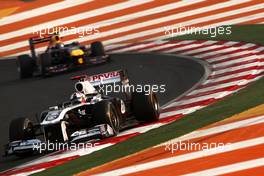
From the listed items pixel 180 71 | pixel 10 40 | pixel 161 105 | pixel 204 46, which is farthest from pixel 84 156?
pixel 10 40

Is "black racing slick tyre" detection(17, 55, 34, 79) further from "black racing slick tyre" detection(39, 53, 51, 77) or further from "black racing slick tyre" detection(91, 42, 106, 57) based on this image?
"black racing slick tyre" detection(91, 42, 106, 57)

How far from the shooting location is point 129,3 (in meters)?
31.9

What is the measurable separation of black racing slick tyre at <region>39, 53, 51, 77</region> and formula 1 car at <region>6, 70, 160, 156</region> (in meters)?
10.1

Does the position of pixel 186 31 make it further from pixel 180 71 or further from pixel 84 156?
pixel 84 156

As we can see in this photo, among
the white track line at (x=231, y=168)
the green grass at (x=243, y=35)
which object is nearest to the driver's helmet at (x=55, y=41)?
the green grass at (x=243, y=35)

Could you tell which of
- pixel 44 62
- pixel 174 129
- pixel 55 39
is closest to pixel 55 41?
pixel 55 39

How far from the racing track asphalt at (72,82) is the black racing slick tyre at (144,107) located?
2568mm

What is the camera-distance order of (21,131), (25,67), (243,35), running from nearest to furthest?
(21,131) < (25,67) < (243,35)

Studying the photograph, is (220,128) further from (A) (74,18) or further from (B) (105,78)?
(A) (74,18)

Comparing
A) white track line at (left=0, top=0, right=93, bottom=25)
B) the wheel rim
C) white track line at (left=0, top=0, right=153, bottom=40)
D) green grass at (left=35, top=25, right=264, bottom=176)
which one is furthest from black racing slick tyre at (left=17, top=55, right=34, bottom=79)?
the wheel rim

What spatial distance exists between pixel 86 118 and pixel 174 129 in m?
1.68

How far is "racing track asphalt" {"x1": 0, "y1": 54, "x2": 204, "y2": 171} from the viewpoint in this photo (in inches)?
768

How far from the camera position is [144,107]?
600 inches

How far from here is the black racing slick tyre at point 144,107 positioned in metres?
15.2
